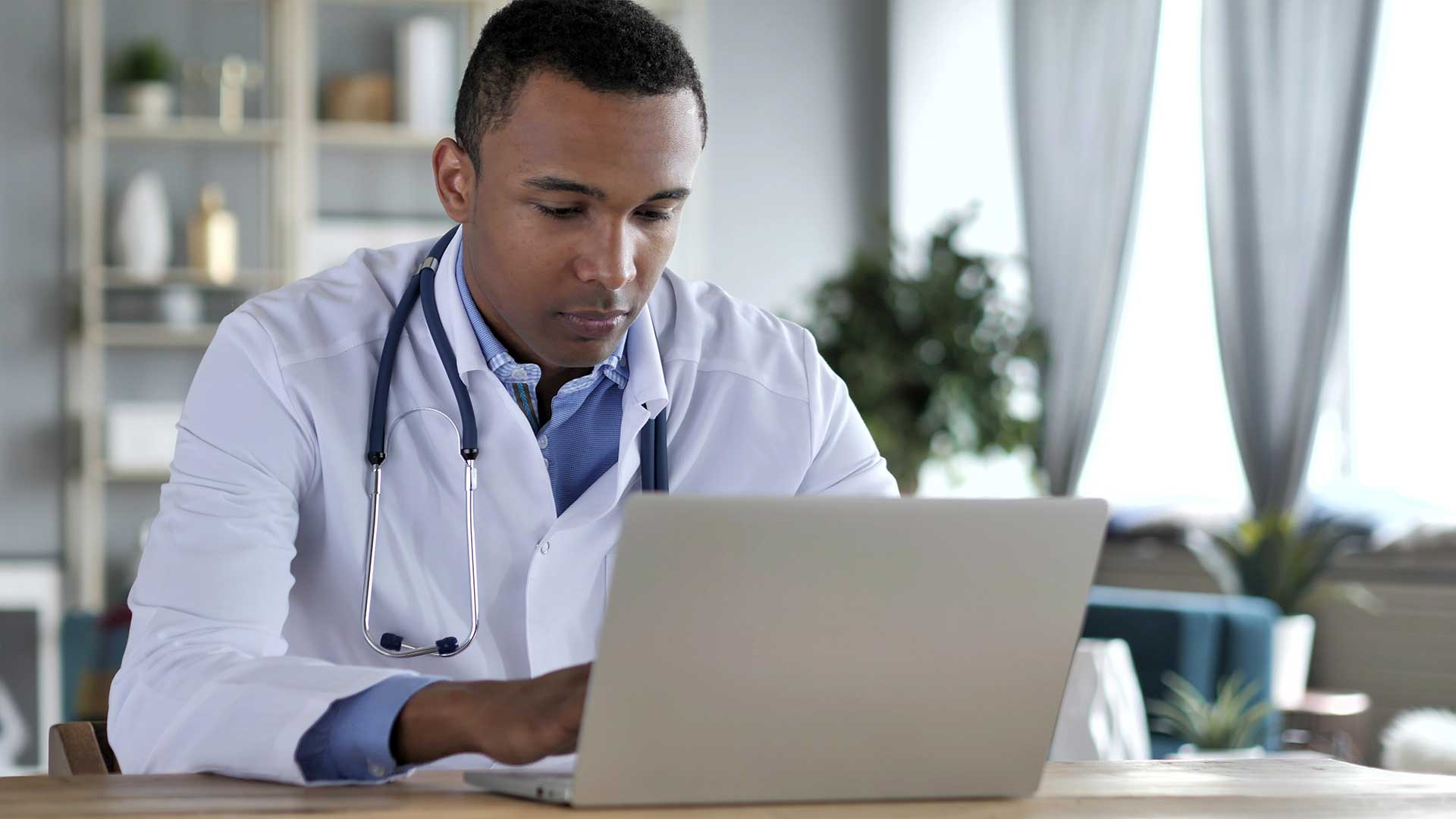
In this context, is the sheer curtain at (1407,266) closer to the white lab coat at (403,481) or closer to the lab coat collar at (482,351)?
the white lab coat at (403,481)

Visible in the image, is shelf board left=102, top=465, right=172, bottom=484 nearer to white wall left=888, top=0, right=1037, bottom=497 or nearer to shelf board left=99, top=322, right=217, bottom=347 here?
shelf board left=99, top=322, right=217, bottom=347

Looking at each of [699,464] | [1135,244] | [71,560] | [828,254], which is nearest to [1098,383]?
[1135,244]

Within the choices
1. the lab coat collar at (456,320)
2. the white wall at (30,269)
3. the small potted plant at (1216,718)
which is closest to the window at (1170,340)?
the small potted plant at (1216,718)

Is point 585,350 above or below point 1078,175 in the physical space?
below

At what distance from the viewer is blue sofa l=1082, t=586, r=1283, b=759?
398 centimetres

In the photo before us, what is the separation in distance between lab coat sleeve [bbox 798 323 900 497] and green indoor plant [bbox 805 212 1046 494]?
3454 millimetres

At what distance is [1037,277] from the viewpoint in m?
5.55

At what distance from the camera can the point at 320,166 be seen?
5.42 metres

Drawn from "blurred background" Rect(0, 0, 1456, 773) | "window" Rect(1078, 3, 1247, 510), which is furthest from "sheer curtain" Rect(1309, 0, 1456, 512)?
"window" Rect(1078, 3, 1247, 510)

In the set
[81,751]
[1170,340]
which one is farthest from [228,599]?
[1170,340]

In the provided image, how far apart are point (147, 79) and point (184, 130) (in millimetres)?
186

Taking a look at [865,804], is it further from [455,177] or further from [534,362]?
[455,177]

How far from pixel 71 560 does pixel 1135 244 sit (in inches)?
139

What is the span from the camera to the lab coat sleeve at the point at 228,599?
1.10 m
